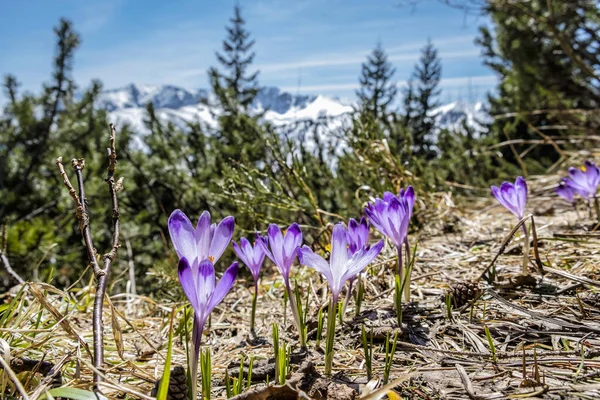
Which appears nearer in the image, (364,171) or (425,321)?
(425,321)

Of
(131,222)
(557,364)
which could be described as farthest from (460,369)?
(131,222)

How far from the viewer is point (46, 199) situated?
680 cm

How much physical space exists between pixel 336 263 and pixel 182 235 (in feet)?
1.26

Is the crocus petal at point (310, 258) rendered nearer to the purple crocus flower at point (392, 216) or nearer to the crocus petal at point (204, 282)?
the crocus petal at point (204, 282)

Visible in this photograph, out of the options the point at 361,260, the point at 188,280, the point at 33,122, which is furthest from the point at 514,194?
the point at 33,122

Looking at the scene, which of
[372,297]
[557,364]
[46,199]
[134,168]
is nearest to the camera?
[557,364]

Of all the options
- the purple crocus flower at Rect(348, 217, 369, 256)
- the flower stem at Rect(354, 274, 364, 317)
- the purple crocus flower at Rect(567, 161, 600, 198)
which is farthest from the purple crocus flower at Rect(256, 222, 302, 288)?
the purple crocus flower at Rect(567, 161, 600, 198)

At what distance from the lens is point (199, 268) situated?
0.92 m

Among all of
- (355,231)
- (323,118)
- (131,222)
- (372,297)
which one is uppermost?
(323,118)

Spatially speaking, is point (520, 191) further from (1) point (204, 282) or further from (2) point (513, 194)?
(1) point (204, 282)

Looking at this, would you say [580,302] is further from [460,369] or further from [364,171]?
[364,171]

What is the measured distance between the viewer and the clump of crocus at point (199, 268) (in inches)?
36.0

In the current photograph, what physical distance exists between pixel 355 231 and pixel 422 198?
1670mm

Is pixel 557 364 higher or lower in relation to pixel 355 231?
lower
